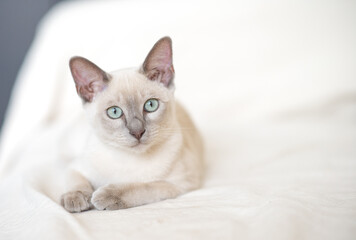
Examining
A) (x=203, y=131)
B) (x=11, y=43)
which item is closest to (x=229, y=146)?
(x=203, y=131)

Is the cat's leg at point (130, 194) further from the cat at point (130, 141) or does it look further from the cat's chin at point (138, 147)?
the cat's chin at point (138, 147)

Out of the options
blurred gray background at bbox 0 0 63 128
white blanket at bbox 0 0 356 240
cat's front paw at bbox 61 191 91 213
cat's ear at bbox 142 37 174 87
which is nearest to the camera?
cat's front paw at bbox 61 191 91 213

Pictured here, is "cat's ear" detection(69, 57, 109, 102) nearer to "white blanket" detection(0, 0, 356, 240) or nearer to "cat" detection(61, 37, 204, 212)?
"cat" detection(61, 37, 204, 212)

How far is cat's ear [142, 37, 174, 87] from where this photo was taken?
1.40m

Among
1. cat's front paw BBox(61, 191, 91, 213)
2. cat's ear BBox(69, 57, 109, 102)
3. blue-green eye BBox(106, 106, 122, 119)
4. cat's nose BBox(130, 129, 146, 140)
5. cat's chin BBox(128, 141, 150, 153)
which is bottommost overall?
cat's front paw BBox(61, 191, 91, 213)

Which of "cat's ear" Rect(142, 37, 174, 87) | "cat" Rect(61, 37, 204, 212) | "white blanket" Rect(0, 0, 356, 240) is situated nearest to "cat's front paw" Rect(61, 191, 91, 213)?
"cat" Rect(61, 37, 204, 212)

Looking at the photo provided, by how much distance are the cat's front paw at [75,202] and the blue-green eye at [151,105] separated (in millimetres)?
412

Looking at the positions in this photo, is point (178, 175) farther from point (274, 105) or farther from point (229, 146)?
point (274, 105)

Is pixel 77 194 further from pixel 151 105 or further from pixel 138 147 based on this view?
pixel 151 105

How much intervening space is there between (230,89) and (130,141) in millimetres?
1454

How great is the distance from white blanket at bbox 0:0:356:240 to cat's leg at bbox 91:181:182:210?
0.05m

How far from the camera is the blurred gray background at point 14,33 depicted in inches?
135

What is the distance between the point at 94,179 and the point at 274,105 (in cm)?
154

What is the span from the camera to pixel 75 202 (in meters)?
1.28
